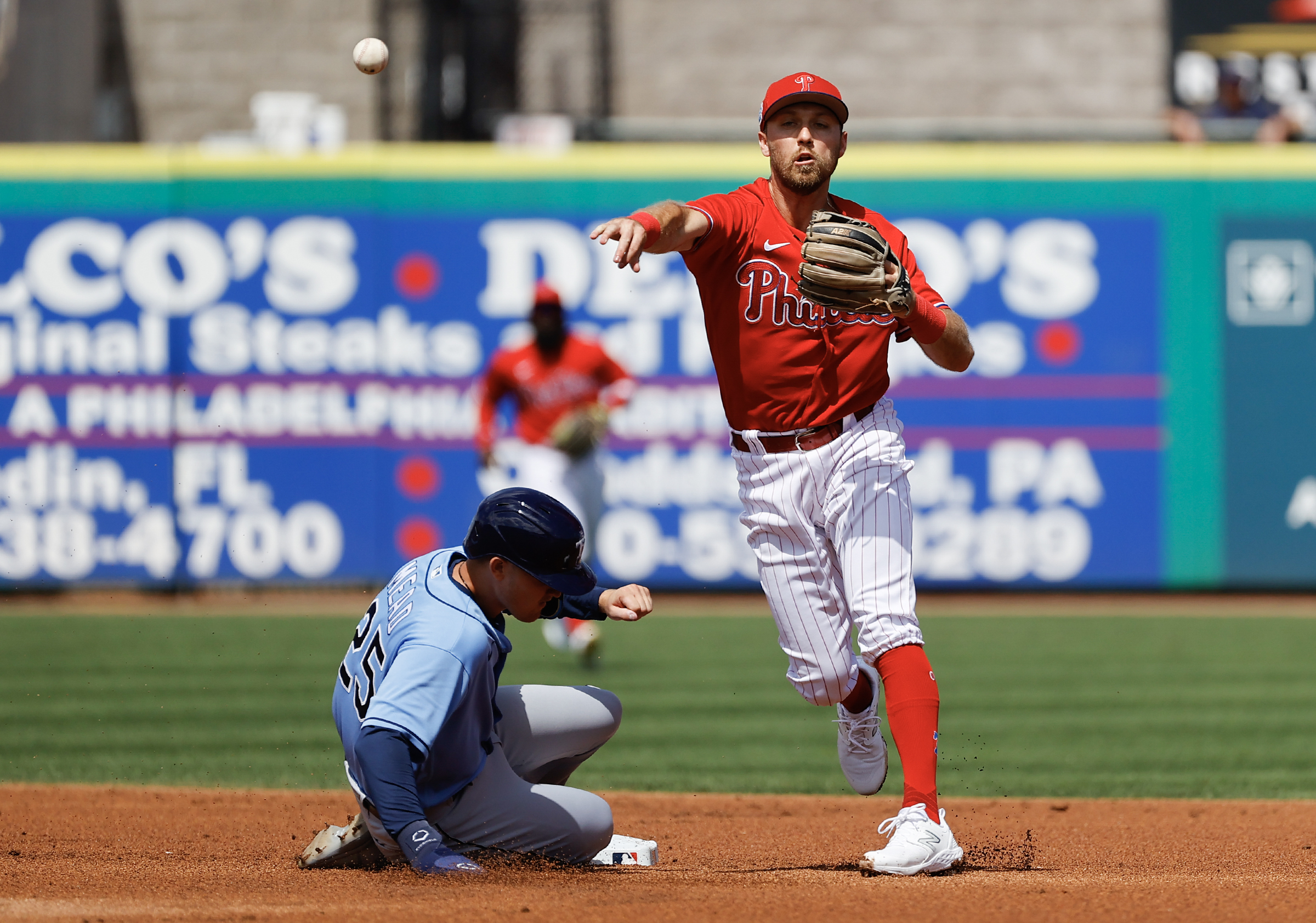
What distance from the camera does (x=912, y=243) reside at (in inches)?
507

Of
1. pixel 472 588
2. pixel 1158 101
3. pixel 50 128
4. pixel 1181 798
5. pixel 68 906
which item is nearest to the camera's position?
pixel 68 906

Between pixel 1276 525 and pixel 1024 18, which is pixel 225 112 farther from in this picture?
pixel 1276 525

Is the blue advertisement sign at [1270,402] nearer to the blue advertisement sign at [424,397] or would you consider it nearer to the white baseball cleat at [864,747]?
the blue advertisement sign at [424,397]

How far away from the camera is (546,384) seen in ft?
33.2

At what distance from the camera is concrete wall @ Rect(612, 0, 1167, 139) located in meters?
16.0

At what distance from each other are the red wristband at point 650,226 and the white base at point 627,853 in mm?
1582

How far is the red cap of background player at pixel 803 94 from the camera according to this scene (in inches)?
165

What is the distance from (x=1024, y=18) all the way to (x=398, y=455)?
812 centimetres

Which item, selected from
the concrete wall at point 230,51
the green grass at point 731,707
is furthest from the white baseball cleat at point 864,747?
the concrete wall at point 230,51

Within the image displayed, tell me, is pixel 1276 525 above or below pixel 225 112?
below

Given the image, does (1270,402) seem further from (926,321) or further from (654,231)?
(654,231)

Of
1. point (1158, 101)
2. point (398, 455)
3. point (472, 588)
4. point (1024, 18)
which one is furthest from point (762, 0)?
point (472, 588)

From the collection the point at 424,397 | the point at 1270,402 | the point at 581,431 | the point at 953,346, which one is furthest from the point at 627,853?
the point at 1270,402

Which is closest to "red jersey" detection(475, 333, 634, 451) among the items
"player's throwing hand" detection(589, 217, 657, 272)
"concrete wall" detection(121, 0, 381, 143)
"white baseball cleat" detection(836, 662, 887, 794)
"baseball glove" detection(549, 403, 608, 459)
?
"baseball glove" detection(549, 403, 608, 459)
